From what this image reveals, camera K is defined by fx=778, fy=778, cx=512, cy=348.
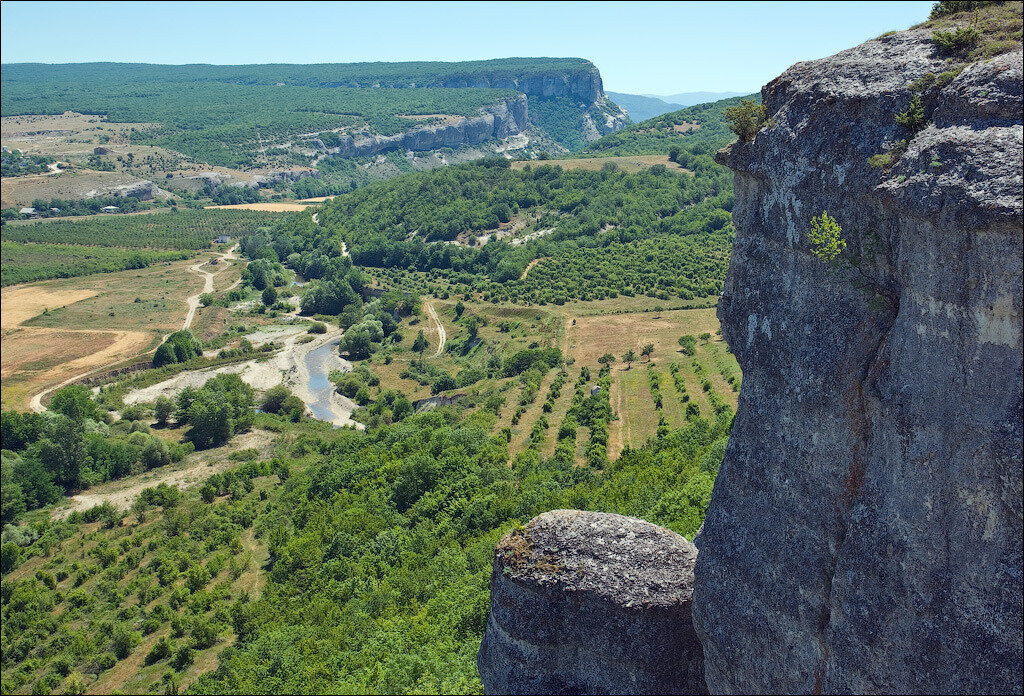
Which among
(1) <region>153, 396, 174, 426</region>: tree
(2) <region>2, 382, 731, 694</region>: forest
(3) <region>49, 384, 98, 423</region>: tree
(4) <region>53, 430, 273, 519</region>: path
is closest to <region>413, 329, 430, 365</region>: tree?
(4) <region>53, 430, 273, 519</region>: path

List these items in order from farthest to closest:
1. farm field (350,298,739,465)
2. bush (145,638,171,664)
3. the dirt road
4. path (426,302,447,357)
→ the dirt road, path (426,302,447,357), farm field (350,298,739,465), bush (145,638,171,664)

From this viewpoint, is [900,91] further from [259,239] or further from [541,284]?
[259,239]

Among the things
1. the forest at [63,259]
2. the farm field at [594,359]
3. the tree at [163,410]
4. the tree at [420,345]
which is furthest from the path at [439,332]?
the forest at [63,259]

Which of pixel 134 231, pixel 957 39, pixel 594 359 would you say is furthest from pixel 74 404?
pixel 134 231

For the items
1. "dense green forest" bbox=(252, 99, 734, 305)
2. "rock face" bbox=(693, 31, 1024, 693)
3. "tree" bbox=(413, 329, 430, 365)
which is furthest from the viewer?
"dense green forest" bbox=(252, 99, 734, 305)

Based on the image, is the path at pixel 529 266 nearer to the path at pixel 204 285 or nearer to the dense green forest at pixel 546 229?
the dense green forest at pixel 546 229

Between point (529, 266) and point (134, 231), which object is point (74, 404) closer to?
point (529, 266)

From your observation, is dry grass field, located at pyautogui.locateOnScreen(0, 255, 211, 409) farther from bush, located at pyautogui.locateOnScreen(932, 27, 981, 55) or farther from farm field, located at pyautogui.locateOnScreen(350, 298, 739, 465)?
bush, located at pyautogui.locateOnScreen(932, 27, 981, 55)
